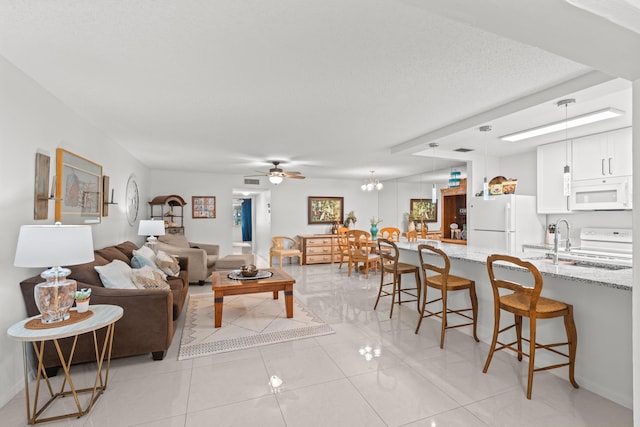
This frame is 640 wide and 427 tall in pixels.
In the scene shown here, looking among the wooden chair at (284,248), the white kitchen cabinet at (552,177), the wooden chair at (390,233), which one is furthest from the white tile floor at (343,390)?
the wooden chair at (390,233)

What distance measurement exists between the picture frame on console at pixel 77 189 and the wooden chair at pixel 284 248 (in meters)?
3.84

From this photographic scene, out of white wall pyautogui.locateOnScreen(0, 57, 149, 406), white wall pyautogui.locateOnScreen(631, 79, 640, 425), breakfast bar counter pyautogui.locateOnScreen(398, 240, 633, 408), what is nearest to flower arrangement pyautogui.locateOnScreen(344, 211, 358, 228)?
breakfast bar counter pyautogui.locateOnScreen(398, 240, 633, 408)

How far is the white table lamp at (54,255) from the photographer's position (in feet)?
6.20

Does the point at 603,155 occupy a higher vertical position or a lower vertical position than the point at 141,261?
higher

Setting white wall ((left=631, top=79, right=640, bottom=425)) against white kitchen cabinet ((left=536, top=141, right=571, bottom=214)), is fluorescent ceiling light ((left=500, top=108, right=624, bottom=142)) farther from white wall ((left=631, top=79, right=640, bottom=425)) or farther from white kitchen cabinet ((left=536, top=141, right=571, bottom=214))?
white wall ((left=631, top=79, right=640, bottom=425))

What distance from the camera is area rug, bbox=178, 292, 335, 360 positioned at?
3.03 m

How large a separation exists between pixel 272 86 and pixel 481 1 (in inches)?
71.4

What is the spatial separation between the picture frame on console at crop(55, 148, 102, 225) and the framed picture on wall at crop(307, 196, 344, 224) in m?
5.20

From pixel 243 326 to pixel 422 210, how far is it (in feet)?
22.7

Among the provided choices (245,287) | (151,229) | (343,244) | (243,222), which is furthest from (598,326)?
(243,222)

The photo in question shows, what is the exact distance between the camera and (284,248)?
7.98 metres

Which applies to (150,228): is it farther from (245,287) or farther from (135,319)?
(135,319)

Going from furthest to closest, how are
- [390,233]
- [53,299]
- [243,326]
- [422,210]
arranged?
[422,210], [390,233], [243,326], [53,299]

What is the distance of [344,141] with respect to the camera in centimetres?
437
